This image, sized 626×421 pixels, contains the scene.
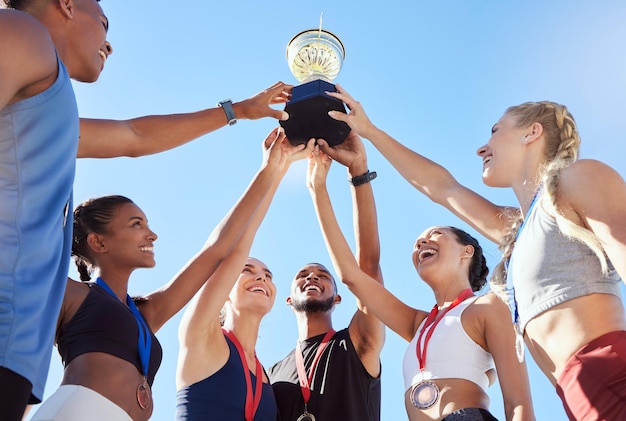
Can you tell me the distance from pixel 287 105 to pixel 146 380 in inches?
103

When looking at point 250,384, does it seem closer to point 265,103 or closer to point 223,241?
point 223,241

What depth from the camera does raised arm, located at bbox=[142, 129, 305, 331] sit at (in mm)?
4555

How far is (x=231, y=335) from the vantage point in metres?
5.45

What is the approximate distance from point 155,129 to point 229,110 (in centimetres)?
85

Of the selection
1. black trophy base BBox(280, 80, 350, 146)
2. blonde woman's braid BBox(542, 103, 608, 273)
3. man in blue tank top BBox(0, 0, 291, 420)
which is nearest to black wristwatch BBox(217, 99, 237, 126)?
black trophy base BBox(280, 80, 350, 146)

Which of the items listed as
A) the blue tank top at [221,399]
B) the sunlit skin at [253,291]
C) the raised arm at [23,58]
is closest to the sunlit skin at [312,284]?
the sunlit skin at [253,291]

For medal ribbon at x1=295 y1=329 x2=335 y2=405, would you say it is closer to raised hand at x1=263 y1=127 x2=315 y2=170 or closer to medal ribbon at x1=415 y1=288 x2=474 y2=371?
medal ribbon at x1=415 y1=288 x2=474 y2=371

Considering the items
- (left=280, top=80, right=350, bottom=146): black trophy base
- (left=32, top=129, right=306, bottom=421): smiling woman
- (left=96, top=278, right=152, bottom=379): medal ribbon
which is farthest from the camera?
(left=280, top=80, right=350, bottom=146): black trophy base

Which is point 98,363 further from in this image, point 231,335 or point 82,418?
point 231,335

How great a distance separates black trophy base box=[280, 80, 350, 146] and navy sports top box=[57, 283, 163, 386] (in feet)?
7.66

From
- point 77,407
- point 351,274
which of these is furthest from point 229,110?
point 77,407

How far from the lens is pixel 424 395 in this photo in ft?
13.8

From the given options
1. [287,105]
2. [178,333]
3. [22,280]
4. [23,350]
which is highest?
[287,105]

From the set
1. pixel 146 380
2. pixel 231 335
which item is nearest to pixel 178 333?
pixel 231 335
